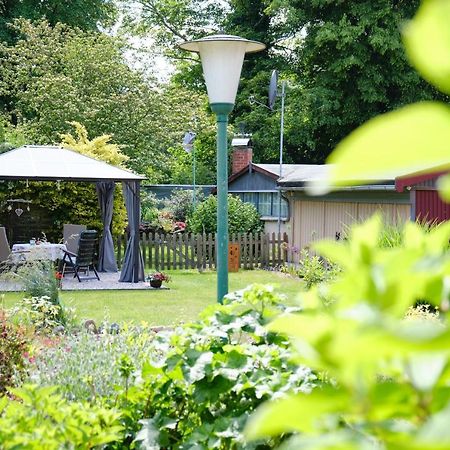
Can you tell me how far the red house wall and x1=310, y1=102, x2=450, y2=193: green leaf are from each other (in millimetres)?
13077

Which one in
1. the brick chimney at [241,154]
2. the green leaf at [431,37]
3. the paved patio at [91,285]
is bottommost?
the paved patio at [91,285]

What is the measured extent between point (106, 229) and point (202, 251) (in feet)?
8.05

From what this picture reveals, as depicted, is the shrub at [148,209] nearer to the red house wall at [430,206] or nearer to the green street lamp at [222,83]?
the red house wall at [430,206]

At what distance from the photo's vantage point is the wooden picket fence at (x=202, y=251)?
17953mm

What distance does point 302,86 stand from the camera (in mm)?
29625

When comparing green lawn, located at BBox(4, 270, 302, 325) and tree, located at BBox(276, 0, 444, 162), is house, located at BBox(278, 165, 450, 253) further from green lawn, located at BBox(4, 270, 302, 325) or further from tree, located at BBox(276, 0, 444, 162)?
tree, located at BBox(276, 0, 444, 162)

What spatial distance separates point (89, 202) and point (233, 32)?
15.2 m

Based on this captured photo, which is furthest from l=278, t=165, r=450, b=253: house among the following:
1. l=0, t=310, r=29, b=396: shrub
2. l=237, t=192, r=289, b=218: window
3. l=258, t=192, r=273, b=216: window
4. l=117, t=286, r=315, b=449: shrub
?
l=117, t=286, r=315, b=449: shrub

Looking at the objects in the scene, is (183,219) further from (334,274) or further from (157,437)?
(157,437)

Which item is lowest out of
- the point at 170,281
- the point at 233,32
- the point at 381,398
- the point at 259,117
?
the point at 170,281

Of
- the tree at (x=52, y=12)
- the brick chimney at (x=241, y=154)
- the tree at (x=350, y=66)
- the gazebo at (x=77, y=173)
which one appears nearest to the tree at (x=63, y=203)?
the gazebo at (x=77, y=173)

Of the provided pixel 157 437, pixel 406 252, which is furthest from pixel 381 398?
pixel 157 437

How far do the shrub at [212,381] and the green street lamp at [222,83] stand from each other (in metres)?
2.77

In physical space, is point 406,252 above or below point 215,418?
above
